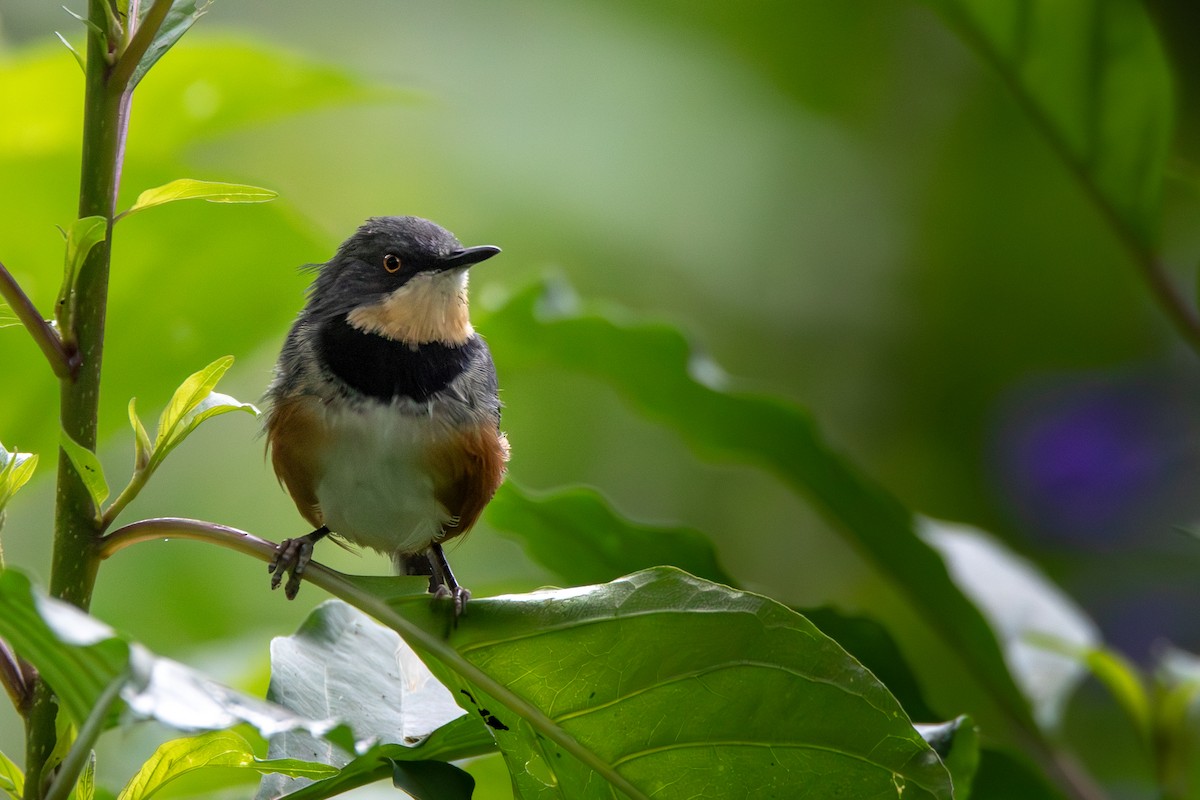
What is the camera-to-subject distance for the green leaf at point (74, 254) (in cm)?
128

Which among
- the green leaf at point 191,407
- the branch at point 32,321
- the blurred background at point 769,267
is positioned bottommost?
the blurred background at point 769,267

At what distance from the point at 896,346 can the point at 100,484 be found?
5.67m

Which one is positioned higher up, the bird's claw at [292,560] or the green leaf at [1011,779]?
the bird's claw at [292,560]

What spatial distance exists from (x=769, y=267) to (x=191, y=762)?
234 inches

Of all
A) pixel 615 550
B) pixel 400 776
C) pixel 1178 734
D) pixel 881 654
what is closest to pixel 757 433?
pixel 615 550

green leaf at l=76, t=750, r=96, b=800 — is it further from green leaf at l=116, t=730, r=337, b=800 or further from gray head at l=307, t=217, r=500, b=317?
gray head at l=307, t=217, r=500, b=317

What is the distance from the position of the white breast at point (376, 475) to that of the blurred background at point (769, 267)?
7.06 feet

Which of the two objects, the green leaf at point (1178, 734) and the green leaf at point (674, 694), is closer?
the green leaf at point (674, 694)

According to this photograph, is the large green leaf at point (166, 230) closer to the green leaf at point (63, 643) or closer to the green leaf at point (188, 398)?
the green leaf at point (188, 398)

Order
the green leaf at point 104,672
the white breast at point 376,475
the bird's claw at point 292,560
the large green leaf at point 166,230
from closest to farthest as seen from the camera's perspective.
→ the green leaf at point 104,672 < the bird's claw at point 292,560 < the white breast at point 376,475 < the large green leaf at point 166,230

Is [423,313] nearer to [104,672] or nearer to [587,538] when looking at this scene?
[587,538]

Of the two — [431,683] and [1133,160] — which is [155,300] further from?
[1133,160]

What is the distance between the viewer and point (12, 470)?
4.67ft

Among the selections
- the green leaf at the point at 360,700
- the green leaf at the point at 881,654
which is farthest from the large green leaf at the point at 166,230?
the green leaf at the point at 881,654
